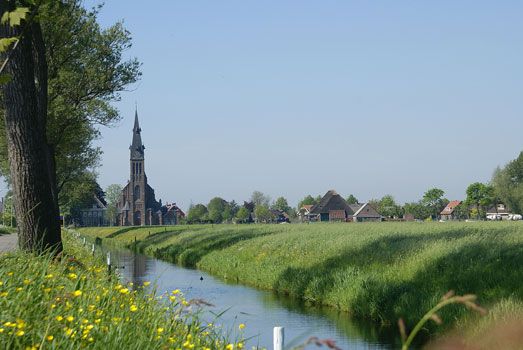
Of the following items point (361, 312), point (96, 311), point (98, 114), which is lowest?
point (361, 312)

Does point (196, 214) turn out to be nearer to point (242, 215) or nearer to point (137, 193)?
point (242, 215)

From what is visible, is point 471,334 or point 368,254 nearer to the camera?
point 471,334

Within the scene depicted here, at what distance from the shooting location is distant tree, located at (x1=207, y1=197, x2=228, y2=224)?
18500 cm

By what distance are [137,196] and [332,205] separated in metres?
44.8

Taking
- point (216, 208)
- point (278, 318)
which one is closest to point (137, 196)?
point (216, 208)

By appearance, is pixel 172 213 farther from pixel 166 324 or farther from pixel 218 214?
pixel 166 324

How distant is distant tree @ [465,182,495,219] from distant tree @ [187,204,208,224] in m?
66.3

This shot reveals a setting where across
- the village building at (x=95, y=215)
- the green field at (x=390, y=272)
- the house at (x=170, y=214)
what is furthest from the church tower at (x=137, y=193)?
the green field at (x=390, y=272)

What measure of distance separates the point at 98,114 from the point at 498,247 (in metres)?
24.3

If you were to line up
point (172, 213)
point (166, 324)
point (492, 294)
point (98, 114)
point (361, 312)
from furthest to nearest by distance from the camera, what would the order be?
1. point (172, 213)
2. point (98, 114)
3. point (361, 312)
4. point (492, 294)
5. point (166, 324)

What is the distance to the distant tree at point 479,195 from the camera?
164650mm

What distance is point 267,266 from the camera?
3297cm

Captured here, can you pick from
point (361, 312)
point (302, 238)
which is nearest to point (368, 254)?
point (361, 312)

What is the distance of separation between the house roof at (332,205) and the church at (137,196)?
38067 mm
